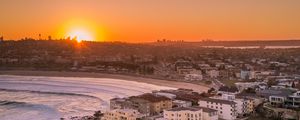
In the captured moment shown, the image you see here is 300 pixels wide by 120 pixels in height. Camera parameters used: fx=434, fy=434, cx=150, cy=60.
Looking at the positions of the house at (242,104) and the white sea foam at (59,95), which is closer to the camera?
the house at (242,104)

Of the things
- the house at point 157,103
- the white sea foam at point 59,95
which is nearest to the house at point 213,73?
the white sea foam at point 59,95

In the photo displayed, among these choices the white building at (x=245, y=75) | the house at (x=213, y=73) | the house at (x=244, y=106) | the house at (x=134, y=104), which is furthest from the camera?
Result: the house at (x=213, y=73)

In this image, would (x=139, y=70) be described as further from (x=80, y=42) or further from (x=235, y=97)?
(x=80, y=42)

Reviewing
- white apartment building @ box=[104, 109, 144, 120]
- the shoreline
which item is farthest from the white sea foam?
white apartment building @ box=[104, 109, 144, 120]

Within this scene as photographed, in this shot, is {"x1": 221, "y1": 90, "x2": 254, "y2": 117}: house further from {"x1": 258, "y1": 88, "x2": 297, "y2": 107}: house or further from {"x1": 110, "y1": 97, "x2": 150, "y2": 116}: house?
{"x1": 110, "y1": 97, "x2": 150, "y2": 116}: house

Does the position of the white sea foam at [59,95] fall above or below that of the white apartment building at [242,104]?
below

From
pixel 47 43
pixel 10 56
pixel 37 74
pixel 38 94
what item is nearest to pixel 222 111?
pixel 38 94

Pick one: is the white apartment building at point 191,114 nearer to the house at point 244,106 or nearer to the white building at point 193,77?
the house at point 244,106
